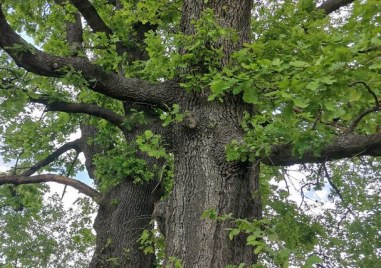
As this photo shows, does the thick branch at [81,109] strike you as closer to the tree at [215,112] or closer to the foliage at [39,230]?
the tree at [215,112]

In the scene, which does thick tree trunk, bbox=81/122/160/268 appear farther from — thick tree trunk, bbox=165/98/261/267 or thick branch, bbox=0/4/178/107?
thick tree trunk, bbox=165/98/261/267

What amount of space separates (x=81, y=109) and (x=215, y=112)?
2.52 meters

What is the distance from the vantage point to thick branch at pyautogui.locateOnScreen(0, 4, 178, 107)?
4.01 metres

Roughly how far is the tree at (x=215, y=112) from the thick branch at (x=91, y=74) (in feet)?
0.04

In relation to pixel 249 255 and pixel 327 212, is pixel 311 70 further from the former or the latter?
pixel 327 212

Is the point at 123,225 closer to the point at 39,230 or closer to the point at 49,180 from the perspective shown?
the point at 49,180

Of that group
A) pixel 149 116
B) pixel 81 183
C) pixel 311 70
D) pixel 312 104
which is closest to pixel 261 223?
pixel 312 104

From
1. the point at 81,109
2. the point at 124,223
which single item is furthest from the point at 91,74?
the point at 124,223

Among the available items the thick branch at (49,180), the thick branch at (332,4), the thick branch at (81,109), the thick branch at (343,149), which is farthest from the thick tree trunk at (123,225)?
the thick branch at (332,4)

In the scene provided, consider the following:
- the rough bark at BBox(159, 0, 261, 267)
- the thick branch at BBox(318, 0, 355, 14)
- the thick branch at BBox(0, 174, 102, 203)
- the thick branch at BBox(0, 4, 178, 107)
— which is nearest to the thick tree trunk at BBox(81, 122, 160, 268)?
the thick branch at BBox(0, 174, 102, 203)

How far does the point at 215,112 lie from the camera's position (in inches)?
157

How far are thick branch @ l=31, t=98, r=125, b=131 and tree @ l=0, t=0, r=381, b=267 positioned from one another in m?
0.02

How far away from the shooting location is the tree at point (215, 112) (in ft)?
9.12

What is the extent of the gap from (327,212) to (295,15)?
6468 mm
